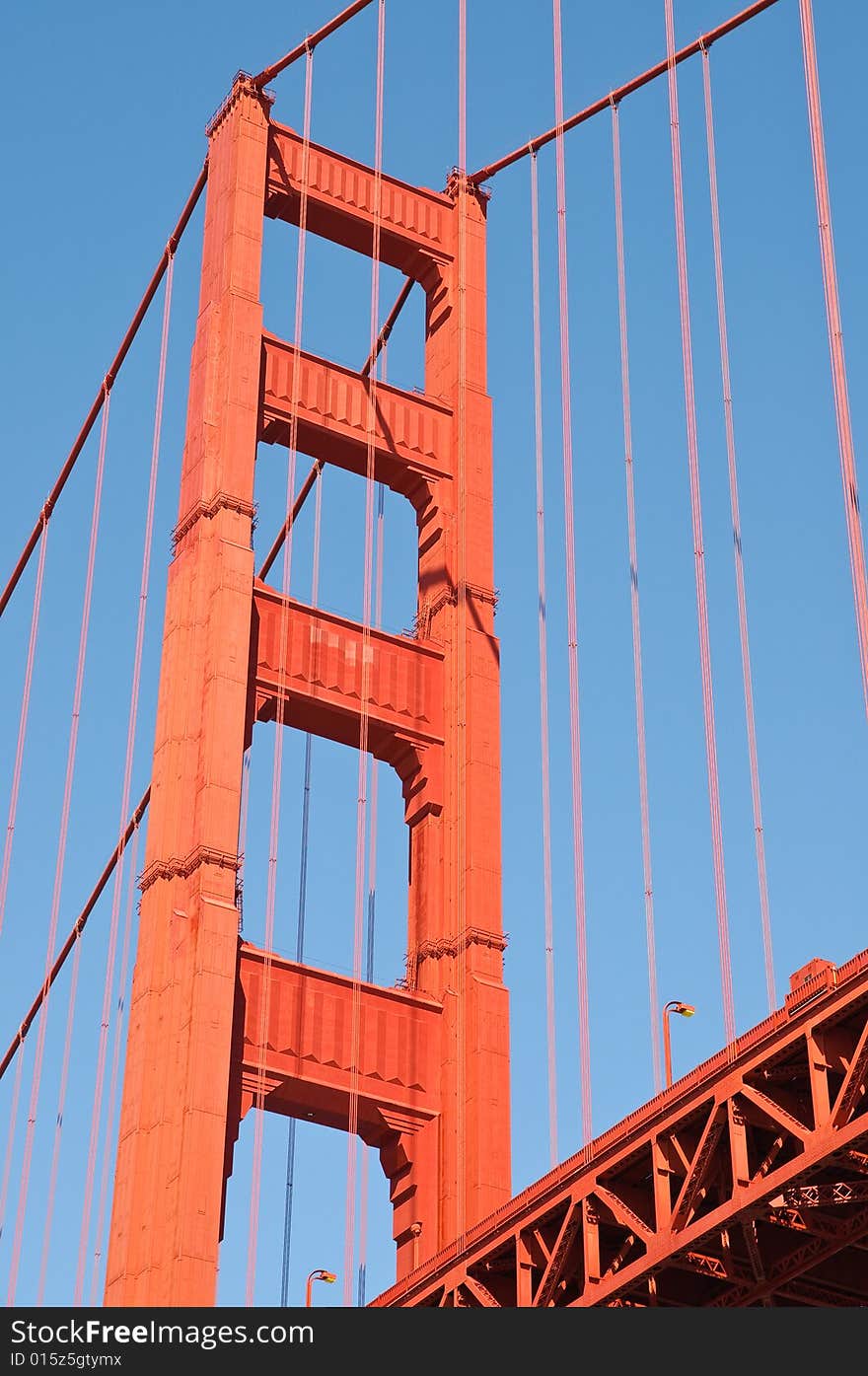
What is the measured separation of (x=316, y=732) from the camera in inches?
1914

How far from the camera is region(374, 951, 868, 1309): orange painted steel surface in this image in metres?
31.5

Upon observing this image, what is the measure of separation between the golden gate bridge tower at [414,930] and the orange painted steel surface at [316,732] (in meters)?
0.05

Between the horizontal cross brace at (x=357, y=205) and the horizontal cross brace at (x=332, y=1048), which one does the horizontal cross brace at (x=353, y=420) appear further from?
the horizontal cross brace at (x=332, y=1048)

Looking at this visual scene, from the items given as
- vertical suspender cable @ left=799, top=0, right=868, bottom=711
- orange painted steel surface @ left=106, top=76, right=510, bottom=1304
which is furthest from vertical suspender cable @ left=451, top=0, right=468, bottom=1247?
vertical suspender cable @ left=799, top=0, right=868, bottom=711

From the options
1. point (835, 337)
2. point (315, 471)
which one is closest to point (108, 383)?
point (315, 471)

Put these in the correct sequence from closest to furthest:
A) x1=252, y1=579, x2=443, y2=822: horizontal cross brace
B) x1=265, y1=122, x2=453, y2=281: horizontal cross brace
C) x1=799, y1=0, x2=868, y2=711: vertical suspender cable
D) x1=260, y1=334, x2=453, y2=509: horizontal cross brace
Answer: x1=799, y1=0, x2=868, y2=711: vertical suspender cable → x1=252, y1=579, x2=443, y2=822: horizontal cross brace → x1=260, y1=334, x2=453, y2=509: horizontal cross brace → x1=265, y1=122, x2=453, y2=281: horizontal cross brace

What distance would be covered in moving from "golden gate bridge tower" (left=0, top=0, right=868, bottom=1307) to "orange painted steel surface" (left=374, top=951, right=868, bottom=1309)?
0.04 m

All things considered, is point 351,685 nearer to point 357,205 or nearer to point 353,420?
point 353,420

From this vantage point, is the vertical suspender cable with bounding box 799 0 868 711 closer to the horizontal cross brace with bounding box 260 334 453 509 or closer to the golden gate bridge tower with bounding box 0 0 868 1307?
the golden gate bridge tower with bounding box 0 0 868 1307

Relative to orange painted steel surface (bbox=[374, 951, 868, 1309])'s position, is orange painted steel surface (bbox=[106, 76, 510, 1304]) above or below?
above

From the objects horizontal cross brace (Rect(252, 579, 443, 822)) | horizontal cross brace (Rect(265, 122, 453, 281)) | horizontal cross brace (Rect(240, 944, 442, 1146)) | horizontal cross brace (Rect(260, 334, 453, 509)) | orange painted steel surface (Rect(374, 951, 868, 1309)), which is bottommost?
orange painted steel surface (Rect(374, 951, 868, 1309))

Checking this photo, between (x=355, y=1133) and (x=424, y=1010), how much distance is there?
2.73 m

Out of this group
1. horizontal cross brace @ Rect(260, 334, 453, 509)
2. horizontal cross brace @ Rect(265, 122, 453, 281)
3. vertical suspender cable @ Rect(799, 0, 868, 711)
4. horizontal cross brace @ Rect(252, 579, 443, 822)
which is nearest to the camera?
vertical suspender cable @ Rect(799, 0, 868, 711)

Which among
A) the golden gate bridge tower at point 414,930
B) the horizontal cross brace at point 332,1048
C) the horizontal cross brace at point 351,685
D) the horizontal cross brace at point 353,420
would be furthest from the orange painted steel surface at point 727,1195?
the horizontal cross brace at point 353,420
